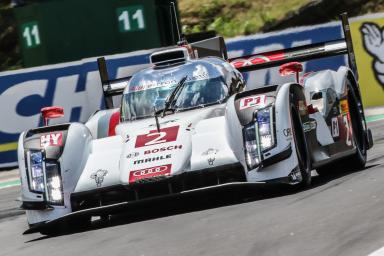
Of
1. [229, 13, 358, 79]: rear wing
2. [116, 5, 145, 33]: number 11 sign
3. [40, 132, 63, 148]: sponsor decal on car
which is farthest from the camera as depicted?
[116, 5, 145, 33]: number 11 sign

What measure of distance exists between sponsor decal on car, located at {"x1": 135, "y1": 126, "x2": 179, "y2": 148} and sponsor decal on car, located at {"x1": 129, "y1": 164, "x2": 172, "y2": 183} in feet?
1.14

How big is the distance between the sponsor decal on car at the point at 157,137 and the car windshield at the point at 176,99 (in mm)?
→ 849

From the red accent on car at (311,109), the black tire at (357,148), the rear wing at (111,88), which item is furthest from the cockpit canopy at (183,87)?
the rear wing at (111,88)

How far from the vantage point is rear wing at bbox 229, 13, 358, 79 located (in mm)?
11625

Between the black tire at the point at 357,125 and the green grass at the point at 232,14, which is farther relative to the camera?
the green grass at the point at 232,14

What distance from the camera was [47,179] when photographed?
877 cm

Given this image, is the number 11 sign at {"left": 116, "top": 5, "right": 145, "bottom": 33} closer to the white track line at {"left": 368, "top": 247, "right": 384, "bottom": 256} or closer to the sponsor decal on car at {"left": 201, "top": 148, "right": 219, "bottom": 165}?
the sponsor decal on car at {"left": 201, "top": 148, "right": 219, "bottom": 165}

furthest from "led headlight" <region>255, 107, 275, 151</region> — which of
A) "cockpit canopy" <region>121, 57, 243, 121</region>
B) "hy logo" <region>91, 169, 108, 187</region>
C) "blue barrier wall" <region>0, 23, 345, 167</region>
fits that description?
"blue barrier wall" <region>0, 23, 345, 167</region>

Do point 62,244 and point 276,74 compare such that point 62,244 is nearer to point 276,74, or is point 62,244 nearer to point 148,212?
A: point 148,212

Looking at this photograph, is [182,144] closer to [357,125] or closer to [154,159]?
[154,159]

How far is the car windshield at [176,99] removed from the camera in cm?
970

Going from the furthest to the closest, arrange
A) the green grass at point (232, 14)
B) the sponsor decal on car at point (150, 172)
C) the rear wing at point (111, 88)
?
the green grass at point (232, 14), the rear wing at point (111, 88), the sponsor decal on car at point (150, 172)

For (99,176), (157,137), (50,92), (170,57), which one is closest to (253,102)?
(157,137)

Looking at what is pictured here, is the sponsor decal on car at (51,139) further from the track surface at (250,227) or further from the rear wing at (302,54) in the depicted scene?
the rear wing at (302,54)
